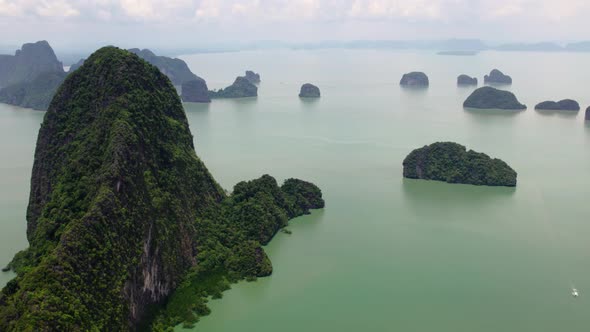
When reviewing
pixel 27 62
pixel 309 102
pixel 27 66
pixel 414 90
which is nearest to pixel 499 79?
pixel 414 90

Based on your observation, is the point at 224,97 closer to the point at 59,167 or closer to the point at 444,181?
the point at 444,181

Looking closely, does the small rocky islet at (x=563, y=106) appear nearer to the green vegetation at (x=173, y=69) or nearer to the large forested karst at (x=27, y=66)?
the green vegetation at (x=173, y=69)

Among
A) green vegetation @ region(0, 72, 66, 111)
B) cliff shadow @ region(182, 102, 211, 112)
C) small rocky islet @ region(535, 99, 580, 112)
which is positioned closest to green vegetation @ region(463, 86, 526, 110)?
small rocky islet @ region(535, 99, 580, 112)

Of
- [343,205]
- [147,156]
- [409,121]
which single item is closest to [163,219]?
[147,156]

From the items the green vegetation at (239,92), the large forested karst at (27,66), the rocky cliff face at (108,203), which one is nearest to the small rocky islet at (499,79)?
the green vegetation at (239,92)

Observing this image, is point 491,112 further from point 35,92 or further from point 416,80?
point 35,92
